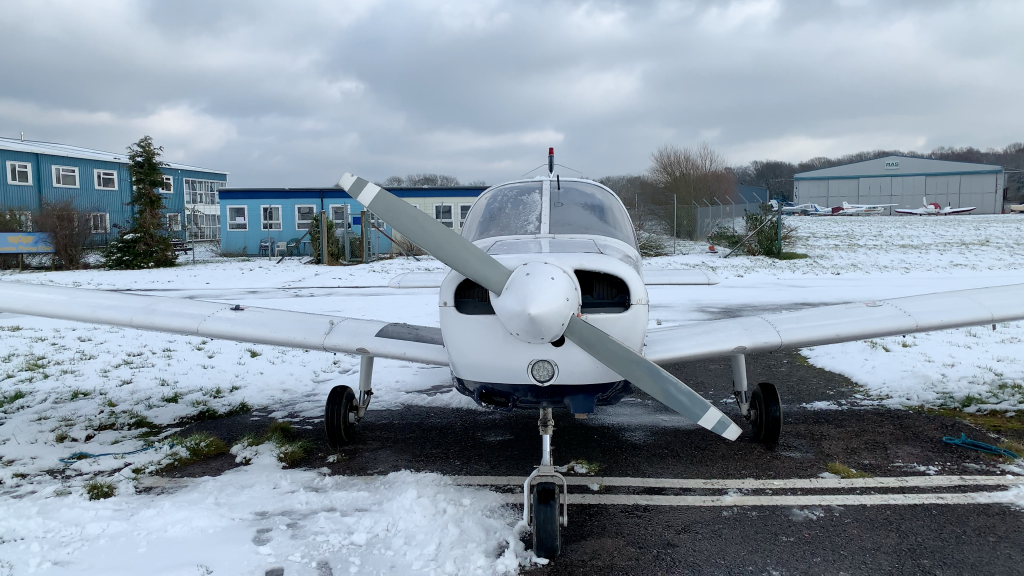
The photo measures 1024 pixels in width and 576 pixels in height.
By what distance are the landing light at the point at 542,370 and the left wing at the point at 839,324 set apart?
1.18 m

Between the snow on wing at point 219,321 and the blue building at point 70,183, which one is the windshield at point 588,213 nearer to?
the snow on wing at point 219,321

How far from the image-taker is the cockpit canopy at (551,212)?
4.49 meters

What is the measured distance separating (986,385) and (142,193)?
2380cm

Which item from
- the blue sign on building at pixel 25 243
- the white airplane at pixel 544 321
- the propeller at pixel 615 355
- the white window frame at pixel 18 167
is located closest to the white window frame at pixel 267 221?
the blue sign on building at pixel 25 243

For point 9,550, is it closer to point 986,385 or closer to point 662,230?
point 986,385

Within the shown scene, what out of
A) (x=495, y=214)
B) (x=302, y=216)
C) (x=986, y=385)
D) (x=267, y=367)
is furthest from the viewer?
(x=302, y=216)

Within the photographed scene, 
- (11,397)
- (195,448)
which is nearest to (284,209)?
(11,397)

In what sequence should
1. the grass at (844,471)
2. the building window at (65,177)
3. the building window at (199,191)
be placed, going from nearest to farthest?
the grass at (844,471) → the building window at (65,177) → the building window at (199,191)

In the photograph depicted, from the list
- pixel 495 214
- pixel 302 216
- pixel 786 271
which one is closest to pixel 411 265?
pixel 302 216

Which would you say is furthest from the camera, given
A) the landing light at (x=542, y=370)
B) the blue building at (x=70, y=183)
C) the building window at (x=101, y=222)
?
the building window at (x=101, y=222)

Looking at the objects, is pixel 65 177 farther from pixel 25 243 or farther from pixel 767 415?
pixel 767 415

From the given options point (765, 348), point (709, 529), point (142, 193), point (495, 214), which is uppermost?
point (142, 193)

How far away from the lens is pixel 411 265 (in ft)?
69.0

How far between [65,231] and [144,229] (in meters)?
2.29
